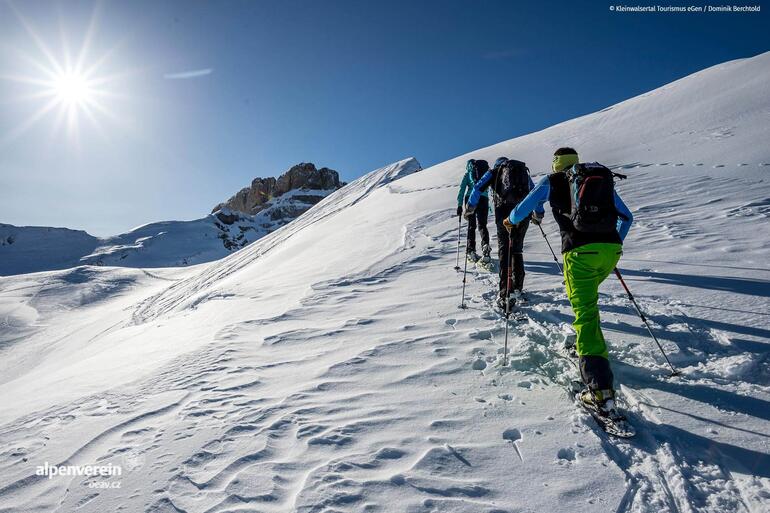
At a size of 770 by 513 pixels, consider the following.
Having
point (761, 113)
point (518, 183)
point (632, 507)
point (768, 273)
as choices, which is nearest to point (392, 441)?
point (632, 507)

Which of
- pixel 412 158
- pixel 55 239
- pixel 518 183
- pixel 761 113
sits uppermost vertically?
pixel 55 239

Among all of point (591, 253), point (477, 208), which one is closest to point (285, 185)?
point (477, 208)

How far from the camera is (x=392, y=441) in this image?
2.85 m

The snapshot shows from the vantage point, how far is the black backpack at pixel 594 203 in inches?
123

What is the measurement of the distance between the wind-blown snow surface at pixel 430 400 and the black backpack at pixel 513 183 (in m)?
1.61

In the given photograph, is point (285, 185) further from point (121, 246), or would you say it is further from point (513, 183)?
point (513, 183)

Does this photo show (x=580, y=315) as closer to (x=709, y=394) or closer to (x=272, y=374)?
(x=709, y=394)

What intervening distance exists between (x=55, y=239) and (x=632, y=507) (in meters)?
87.7

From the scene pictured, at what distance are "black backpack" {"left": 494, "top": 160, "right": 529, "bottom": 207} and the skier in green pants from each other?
2.53 meters

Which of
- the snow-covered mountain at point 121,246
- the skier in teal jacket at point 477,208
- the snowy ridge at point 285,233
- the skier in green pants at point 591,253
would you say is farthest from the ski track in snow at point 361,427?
the snow-covered mountain at point 121,246

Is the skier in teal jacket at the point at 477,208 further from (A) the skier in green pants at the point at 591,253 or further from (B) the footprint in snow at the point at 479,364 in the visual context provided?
(A) the skier in green pants at the point at 591,253

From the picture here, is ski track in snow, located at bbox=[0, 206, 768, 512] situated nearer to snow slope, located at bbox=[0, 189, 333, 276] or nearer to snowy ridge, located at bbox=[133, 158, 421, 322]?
snowy ridge, located at bbox=[133, 158, 421, 322]

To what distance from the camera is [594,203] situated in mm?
3125

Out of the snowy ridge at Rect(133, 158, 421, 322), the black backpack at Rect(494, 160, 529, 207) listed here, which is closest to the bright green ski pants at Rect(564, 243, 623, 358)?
the black backpack at Rect(494, 160, 529, 207)
